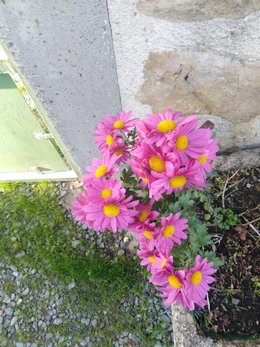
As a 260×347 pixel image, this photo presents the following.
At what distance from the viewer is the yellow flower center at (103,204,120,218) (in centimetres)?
95

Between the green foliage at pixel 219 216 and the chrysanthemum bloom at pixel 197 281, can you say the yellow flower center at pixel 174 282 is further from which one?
the green foliage at pixel 219 216

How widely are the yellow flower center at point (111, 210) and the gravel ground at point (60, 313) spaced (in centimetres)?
103

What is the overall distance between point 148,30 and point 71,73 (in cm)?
33

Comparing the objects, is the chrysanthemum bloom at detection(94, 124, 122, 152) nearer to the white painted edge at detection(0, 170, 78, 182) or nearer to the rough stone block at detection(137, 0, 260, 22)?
the rough stone block at detection(137, 0, 260, 22)

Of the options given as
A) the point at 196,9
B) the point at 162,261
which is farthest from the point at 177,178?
the point at 196,9

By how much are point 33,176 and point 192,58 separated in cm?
135

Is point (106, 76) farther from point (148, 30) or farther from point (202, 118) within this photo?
point (202, 118)

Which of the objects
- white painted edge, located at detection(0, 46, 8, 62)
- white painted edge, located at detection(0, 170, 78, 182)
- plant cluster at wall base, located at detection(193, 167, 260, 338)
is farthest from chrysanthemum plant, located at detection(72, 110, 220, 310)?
white painted edge, located at detection(0, 170, 78, 182)

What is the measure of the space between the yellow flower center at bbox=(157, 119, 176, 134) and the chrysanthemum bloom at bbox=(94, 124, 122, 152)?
6.2 inches

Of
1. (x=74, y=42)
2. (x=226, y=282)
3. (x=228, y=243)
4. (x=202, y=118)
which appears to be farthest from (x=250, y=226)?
(x=74, y=42)

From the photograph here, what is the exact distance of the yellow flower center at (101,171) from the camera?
3.30ft

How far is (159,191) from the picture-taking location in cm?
92

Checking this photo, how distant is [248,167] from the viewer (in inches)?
63.3

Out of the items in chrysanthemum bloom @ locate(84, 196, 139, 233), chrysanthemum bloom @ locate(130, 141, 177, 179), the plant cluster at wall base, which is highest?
chrysanthemum bloom @ locate(130, 141, 177, 179)
